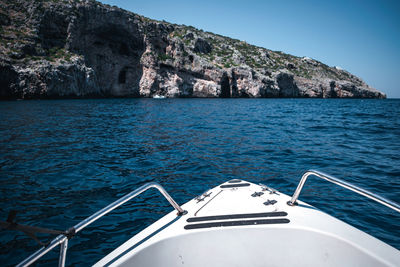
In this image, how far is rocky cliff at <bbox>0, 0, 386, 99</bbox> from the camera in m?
32.4

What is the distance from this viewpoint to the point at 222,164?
19.8ft

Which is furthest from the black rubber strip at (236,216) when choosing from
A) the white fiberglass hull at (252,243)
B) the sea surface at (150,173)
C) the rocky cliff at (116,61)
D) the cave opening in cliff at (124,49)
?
the cave opening in cliff at (124,49)

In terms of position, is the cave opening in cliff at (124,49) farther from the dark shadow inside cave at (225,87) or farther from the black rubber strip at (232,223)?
the black rubber strip at (232,223)

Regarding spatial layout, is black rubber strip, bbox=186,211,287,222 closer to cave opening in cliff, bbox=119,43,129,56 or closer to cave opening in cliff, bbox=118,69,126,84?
cave opening in cliff, bbox=118,69,126,84

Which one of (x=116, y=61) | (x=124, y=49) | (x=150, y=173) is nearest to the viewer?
(x=150, y=173)

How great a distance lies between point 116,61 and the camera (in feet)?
159

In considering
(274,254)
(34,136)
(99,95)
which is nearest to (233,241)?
(274,254)

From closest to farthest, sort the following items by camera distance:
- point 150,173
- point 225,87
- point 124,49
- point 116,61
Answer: point 150,173, point 116,61, point 124,49, point 225,87

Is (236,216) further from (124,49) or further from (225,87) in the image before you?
(124,49)

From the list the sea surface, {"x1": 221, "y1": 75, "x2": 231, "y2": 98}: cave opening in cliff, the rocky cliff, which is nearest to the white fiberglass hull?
the sea surface

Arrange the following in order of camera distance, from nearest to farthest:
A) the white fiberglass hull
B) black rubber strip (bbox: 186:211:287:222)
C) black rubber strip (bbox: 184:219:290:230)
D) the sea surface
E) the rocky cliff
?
1. the white fiberglass hull
2. black rubber strip (bbox: 184:219:290:230)
3. black rubber strip (bbox: 186:211:287:222)
4. the sea surface
5. the rocky cliff

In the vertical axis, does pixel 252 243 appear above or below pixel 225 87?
below

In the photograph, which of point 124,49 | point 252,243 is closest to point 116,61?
point 124,49

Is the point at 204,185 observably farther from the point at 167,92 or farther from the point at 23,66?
the point at 167,92
